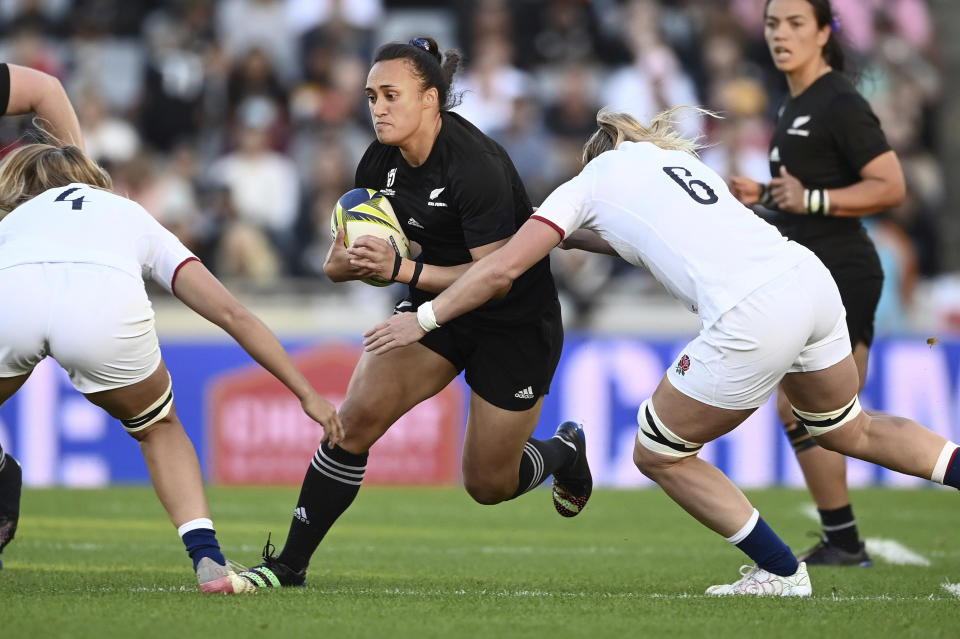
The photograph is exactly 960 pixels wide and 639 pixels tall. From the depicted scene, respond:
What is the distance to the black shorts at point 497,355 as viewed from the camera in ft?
18.2

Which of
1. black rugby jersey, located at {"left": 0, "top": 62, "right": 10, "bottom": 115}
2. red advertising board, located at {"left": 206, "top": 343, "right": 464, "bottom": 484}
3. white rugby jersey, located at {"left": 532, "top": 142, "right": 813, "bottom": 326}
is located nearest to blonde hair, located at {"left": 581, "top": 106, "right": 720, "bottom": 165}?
white rugby jersey, located at {"left": 532, "top": 142, "right": 813, "bottom": 326}

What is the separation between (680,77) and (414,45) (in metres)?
9.59

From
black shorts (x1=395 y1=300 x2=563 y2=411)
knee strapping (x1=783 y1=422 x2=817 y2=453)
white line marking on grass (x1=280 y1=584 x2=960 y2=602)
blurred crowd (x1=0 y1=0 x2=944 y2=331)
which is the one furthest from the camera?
blurred crowd (x1=0 y1=0 x2=944 y2=331)

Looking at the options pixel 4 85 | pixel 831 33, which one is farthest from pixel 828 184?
pixel 4 85

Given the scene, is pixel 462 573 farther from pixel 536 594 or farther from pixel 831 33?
pixel 831 33

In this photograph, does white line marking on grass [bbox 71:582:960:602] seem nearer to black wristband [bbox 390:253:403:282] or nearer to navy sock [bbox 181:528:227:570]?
navy sock [bbox 181:528:227:570]

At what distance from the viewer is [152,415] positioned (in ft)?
16.4

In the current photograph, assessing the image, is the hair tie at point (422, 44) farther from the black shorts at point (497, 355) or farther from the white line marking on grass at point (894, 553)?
the white line marking on grass at point (894, 553)

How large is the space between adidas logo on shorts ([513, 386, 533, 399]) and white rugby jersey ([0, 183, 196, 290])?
1.52 metres

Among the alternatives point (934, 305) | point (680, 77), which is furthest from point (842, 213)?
point (680, 77)

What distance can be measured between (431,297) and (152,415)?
124 centimetres

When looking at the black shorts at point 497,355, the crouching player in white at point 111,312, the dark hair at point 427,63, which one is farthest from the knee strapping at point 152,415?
the dark hair at point 427,63

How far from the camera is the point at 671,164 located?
5027 mm

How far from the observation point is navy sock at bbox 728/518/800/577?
16.6ft
